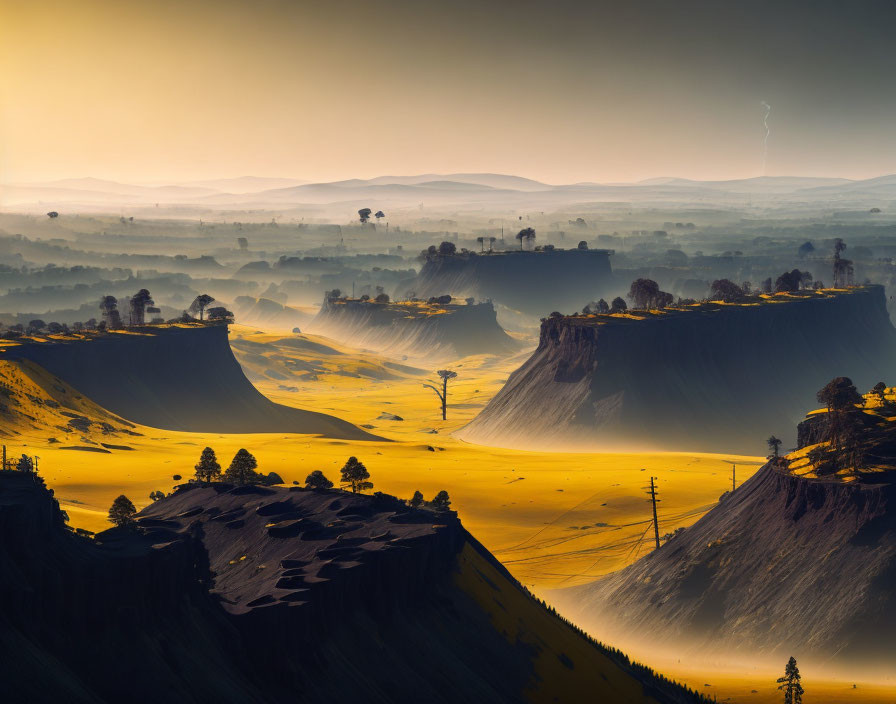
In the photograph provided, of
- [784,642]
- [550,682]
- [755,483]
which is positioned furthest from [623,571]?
[550,682]

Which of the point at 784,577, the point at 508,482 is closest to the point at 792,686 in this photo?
the point at 784,577

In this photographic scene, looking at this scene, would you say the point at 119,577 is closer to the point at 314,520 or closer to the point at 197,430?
the point at 314,520

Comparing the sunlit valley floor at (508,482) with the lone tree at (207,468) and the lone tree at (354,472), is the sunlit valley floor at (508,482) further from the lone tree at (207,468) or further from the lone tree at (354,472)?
the lone tree at (354,472)

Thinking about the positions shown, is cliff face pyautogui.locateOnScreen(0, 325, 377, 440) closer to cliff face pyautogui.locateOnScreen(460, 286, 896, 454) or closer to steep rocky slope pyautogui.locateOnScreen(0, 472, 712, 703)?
cliff face pyautogui.locateOnScreen(460, 286, 896, 454)

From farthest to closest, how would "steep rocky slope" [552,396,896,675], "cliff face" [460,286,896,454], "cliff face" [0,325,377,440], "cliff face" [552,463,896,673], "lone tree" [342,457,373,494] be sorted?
"cliff face" [460,286,896,454] < "cliff face" [0,325,377,440] < "lone tree" [342,457,373,494] < "steep rocky slope" [552,396,896,675] < "cliff face" [552,463,896,673]

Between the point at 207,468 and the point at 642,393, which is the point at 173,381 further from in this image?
the point at 207,468

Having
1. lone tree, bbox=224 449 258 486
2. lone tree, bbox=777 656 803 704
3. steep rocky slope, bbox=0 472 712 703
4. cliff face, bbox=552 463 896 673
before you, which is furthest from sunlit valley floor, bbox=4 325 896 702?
steep rocky slope, bbox=0 472 712 703
